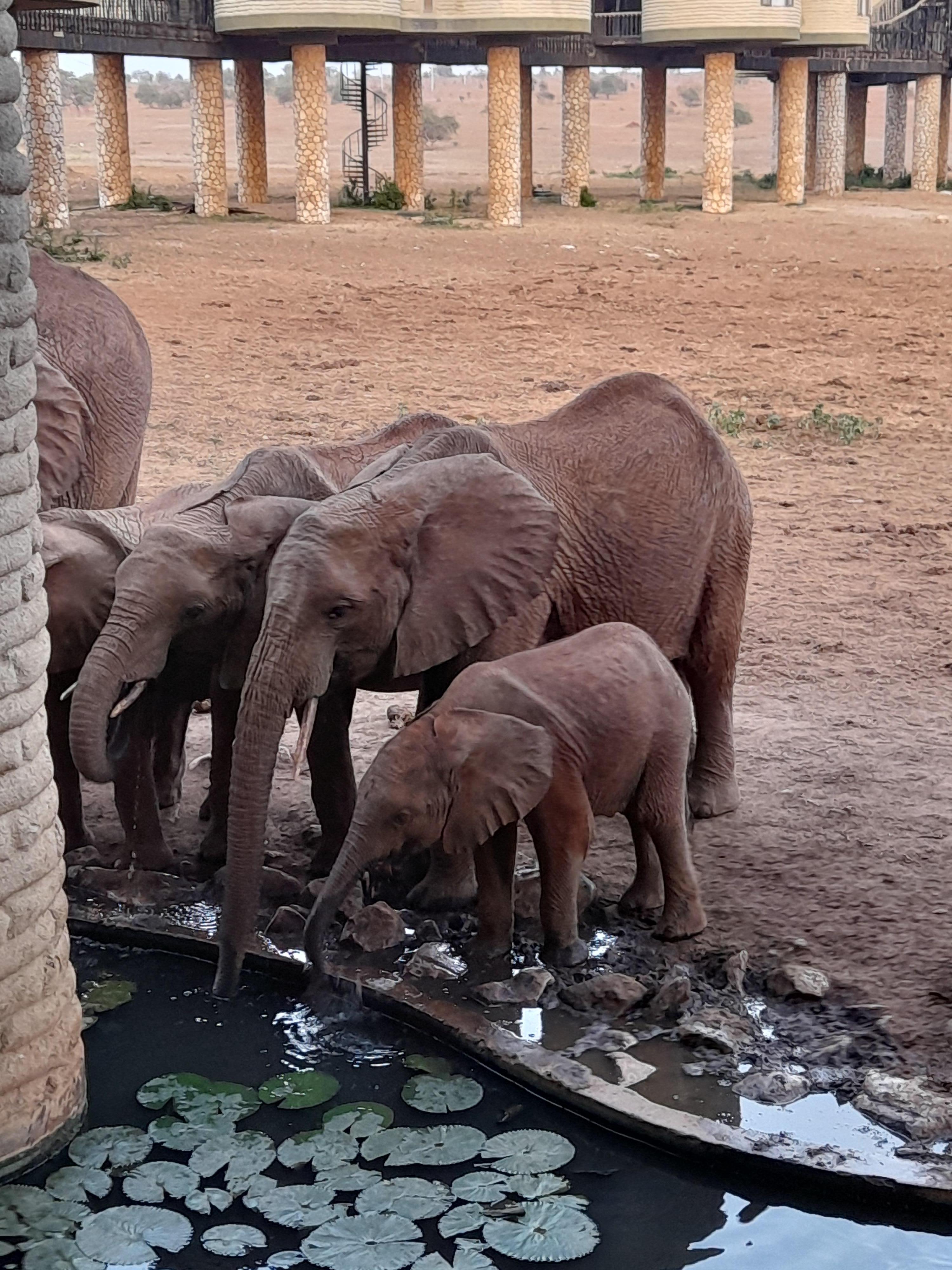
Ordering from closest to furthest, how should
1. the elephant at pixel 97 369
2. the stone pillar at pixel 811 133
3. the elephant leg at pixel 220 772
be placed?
the elephant leg at pixel 220 772
the elephant at pixel 97 369
the stone pillar at pixel 811 133

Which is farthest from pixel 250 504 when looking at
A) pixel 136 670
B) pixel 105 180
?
pixel 105 180

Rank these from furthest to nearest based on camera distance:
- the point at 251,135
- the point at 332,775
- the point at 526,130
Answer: the point at 526,130 → the point at 251,135 → the point at 332,775

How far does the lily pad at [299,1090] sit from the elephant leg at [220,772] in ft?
3.75

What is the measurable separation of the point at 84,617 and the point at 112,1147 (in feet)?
5.67

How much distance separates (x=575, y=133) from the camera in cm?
3023

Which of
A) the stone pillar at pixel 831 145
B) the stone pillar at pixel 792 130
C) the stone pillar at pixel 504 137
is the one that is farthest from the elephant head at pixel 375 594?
the stone pillar at pixel 831 145

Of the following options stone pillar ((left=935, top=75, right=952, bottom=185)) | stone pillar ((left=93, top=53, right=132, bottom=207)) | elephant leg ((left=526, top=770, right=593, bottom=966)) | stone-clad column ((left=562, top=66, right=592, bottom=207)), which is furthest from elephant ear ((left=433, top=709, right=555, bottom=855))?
stone pillar ((left=935, top=75, right=952, bottom=185))

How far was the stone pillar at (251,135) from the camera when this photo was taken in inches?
1138

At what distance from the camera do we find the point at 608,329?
16109 millimetres

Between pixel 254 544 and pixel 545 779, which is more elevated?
pixel 254 544

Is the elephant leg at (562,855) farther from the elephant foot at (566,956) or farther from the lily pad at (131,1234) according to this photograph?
the lily pad at (131,1234)

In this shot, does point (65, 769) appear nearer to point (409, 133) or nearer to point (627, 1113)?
point (627, 1113)

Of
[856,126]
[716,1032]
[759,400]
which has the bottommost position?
[716,1032]

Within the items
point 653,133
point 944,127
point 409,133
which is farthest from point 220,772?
point 944,127
